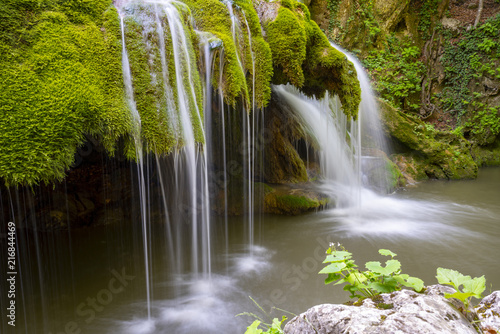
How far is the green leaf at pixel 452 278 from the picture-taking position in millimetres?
1492

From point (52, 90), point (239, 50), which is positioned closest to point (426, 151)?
point (239, 50)

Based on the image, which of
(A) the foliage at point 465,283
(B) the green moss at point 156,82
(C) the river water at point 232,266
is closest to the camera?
(A) the foliage at point 465,283

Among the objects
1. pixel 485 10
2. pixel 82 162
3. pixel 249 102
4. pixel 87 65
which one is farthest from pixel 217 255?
pixel 485 10

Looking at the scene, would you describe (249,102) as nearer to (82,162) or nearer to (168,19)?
(168,19)

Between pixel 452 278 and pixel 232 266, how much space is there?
3549 millimetres

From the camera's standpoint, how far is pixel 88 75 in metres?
2.93

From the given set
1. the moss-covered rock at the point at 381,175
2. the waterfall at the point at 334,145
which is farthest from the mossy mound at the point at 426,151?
the waterfall at the point at 334,145

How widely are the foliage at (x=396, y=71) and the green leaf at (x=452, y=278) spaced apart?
43.5 ft

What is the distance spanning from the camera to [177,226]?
259 inches

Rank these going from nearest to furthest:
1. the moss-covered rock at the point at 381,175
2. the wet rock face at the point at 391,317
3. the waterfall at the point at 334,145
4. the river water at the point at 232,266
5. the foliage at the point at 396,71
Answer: the wet rock face at the point at 391,317
the river water at the point at 232,266
the waterfall at the point at 334,145
the moss-covered rock at the point at 381,175
the foliage at the point at 396,71

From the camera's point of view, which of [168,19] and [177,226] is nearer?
[168,19]

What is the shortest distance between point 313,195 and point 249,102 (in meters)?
3.16

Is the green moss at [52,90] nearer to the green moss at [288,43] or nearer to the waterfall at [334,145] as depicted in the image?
the green moss at [288,43]

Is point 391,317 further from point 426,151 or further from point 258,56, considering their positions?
point 426,151
